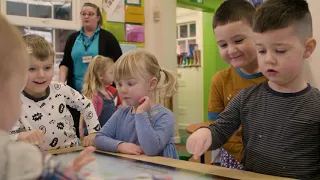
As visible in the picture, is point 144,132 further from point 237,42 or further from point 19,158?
point 19,158

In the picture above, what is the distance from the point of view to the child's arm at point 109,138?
129 cm

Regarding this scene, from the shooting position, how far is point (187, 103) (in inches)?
288

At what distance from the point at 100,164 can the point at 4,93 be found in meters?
0.51

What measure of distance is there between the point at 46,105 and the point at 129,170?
2.53 ft

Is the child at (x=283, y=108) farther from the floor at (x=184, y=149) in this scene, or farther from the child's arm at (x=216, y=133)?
the floor at (x=184, y=149)

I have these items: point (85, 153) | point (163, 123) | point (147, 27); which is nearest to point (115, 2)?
point (147, 27)

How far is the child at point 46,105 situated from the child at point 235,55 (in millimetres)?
525

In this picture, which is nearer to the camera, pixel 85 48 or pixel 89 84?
pixel 89 84

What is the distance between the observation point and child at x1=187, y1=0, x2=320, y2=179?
0.96 metres

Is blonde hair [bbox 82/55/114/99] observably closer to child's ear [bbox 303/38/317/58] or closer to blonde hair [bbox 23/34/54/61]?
blonde hair [bbox 23/34/54/61]

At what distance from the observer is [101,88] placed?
3.00 m

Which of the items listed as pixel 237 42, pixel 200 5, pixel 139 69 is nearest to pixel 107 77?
pixel 139 69

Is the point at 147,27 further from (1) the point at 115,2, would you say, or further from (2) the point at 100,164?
(2) the point at 100,164

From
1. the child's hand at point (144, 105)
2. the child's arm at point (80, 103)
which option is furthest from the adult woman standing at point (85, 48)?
the child's hand at point (144, 105)
